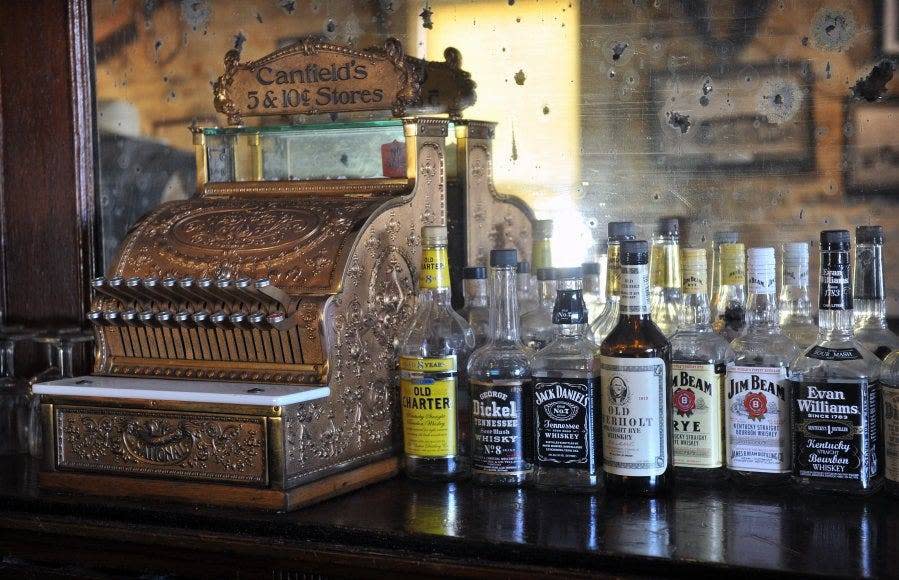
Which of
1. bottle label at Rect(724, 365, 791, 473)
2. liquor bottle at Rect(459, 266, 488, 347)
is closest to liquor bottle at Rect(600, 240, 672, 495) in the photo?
bottle label at Rect(724, 365, 791, 473)

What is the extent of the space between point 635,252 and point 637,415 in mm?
254

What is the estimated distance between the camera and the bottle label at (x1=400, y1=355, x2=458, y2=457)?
6.23ft

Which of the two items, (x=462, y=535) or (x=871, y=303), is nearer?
(x=462, y=535)

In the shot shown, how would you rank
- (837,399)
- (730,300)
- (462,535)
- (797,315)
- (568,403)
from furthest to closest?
(730,300) → (797,315) → (568,403) → (837,399) → (462,535)

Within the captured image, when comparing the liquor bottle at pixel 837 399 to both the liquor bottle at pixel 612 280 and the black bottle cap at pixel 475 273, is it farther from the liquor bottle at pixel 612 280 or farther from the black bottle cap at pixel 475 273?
the black bottle cap at pixel 475 273

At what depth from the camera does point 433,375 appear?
1.90 m

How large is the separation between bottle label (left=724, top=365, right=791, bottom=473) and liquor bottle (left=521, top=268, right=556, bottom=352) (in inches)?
15.6

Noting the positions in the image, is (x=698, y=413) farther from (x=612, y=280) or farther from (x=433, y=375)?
(x=433, y=375)

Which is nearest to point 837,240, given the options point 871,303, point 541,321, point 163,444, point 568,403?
point 871,303

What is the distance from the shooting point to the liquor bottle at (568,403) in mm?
1797

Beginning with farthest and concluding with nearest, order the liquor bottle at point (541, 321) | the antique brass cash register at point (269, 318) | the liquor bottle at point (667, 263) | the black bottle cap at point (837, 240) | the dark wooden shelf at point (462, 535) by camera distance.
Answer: the liquor bottle at point (541, 321)
the liquor bottle at point (667, 263)
the antique brass cash register at point (269, 318)
the black bottle cap at point (837, 240)
the dark wooden shelf at point (462, 535)

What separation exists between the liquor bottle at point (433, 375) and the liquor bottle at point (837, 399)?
57 cm

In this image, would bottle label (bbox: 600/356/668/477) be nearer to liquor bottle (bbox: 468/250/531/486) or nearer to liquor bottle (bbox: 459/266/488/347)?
liquor bottle (bbox: 468/250/531/486)

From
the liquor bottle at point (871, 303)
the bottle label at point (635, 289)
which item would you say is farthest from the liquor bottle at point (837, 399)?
the bottle label at point (635, 289)
